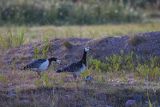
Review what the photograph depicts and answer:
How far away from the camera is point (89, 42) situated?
14875 mm

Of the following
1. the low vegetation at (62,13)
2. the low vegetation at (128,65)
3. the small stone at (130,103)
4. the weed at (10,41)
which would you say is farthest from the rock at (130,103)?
the low vegetation at (62,13)

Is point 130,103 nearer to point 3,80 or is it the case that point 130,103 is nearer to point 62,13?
point 3,80

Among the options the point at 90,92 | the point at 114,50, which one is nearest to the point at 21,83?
the point at 90,92

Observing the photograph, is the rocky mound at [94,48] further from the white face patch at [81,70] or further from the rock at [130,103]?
the rock at [130,103]

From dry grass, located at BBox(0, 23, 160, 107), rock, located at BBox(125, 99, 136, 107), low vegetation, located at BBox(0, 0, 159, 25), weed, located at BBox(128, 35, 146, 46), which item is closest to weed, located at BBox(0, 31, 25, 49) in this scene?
dry grass, located at BBox(0, 23, 160, 107)

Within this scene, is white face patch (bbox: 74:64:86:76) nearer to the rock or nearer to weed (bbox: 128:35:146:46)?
the rock

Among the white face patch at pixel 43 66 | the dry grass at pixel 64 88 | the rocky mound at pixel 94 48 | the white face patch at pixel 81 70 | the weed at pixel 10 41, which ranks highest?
the weed at pixel 10 41

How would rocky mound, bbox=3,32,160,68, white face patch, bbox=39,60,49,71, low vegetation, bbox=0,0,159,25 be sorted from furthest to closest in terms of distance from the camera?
1. low vegetation, bbox=0,0,159,25
2. rocky mound, bbox=3,32,160,68
3. white face patch, bbox=39,60,49,71

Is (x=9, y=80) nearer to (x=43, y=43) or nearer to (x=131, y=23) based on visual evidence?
(x=43, y=43)

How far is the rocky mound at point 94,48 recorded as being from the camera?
14.1m

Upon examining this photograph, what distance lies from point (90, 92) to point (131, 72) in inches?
86.3

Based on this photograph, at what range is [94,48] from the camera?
47.5 ft

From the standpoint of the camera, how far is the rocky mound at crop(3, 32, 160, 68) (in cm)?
1411

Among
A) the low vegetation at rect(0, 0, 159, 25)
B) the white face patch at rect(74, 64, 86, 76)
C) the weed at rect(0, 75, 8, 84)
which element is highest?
the low vegetation at rect(0, 0, 159, 25)
